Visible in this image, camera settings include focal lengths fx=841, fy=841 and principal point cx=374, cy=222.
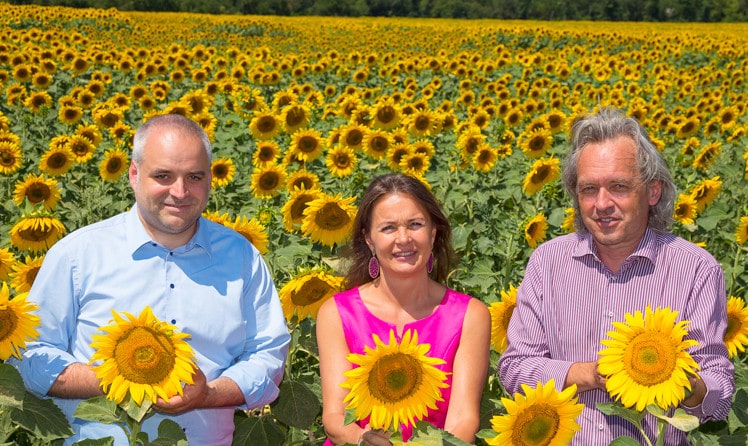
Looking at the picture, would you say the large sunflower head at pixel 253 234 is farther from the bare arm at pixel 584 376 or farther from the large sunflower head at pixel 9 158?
the large sunflower head at pixel 9 158

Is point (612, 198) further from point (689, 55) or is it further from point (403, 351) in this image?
point (689, 55)

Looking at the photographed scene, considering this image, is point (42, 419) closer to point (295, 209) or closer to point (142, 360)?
point (142, 360)

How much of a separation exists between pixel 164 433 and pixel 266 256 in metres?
2.52

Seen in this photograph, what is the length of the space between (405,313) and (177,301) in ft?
2.82

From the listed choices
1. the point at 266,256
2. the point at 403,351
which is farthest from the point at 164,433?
the point at 266,256

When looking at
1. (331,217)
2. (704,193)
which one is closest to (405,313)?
(331,217)

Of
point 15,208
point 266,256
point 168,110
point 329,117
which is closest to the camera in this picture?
point 266,256

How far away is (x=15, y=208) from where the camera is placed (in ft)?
22.7

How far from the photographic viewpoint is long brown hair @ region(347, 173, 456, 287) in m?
3.24

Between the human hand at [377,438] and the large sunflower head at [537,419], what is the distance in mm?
482

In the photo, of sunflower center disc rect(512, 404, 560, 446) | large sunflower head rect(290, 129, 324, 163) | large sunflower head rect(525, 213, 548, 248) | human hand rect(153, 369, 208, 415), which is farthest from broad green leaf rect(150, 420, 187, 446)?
large sunflower head rect(290, 129, 324, 163)

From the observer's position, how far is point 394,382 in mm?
2217

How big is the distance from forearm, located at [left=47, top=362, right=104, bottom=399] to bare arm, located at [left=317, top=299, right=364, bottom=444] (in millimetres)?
780

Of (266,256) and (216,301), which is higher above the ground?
(216,301)
